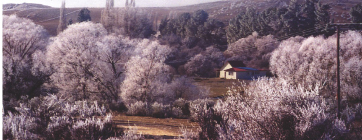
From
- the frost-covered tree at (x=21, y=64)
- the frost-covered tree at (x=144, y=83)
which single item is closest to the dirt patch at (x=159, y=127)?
the frost-covered tree at (x=144, y=83)

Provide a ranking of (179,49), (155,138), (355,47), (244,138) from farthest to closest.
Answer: (179,49) → (355,47) → (155,138) → (244,138)

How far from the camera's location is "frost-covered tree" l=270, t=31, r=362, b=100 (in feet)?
75.8

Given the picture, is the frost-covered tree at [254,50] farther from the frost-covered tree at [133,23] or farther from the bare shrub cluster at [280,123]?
the bare shrub cluster at [280,123]

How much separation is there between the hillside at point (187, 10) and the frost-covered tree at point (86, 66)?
5364 mm

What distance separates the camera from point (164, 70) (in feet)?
74.7

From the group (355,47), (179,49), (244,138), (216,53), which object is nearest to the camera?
(244,138)

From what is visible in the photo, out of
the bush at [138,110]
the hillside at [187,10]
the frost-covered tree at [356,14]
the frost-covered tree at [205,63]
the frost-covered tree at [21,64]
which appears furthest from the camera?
the hillside at [187,10]

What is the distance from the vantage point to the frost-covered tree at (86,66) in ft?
73.2

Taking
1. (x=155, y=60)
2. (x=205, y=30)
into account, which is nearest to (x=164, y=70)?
(x=155, y=60)

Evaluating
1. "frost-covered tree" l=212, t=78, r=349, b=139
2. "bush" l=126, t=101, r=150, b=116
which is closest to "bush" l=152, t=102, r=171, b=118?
"bush" l=126, t=101, r=150, b=116

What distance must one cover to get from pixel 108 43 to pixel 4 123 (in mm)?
17213

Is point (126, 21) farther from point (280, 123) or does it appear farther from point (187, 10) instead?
point (280, 123)

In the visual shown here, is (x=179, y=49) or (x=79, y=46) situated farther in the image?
(x=179, y=49)

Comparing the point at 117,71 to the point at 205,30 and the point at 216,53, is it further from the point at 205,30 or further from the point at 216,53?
the point at 205,30
